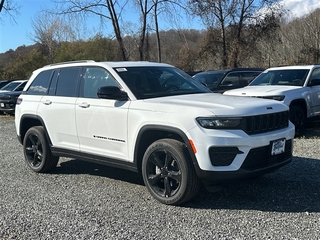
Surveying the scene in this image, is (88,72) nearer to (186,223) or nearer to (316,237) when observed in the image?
(186,223)

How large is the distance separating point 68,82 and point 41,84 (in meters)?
0.83

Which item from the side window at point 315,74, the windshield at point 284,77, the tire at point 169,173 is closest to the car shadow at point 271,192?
the tire at point 169,173

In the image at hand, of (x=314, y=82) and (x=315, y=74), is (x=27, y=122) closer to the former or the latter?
(x=314, y=82)

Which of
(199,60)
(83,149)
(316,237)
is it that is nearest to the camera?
(316,237)

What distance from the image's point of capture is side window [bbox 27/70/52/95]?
22.1 feet

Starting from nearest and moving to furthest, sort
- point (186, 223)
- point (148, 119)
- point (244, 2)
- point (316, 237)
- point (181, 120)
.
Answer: point (316, 237) → point (186, 223) → point (181, 120) → point (148, 119) → point (244, 2)

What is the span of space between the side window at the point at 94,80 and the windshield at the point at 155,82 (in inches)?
7.2

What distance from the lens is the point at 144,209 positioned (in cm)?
479

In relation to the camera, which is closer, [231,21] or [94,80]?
[94,80]

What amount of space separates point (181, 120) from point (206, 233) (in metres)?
1.30

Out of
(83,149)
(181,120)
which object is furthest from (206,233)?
(83,149)

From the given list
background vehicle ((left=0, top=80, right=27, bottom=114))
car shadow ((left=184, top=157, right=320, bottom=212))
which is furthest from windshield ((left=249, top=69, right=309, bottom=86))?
background vehicle ((left=0, top=80, right=27, bottom=114))

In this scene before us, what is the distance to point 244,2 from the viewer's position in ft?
90.0

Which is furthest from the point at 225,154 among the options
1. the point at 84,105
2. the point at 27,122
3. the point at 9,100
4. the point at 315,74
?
the point at 9,100
